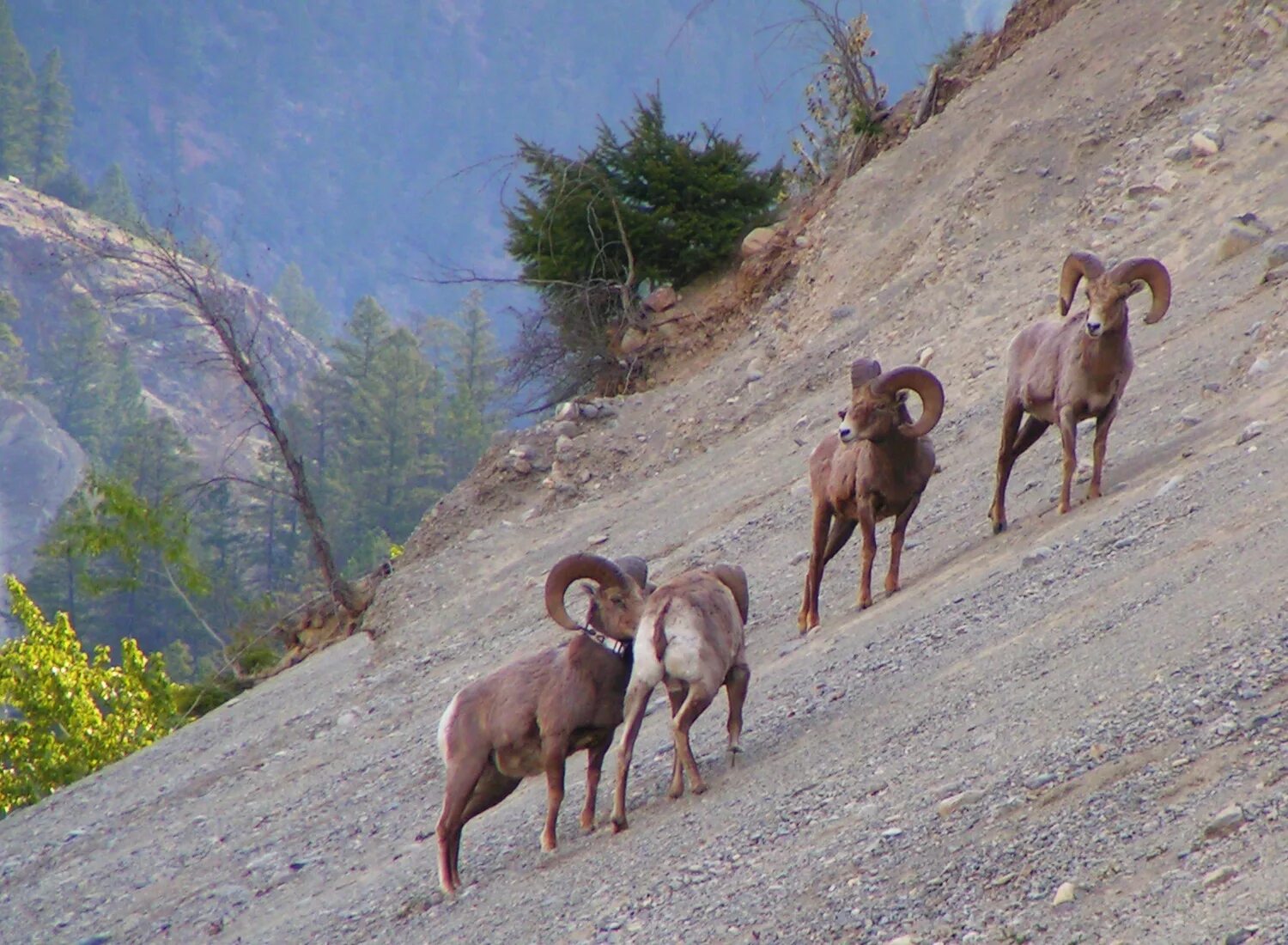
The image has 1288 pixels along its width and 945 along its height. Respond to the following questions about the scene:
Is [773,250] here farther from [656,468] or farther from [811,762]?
[811,762]

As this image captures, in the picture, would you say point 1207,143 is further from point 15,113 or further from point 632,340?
point 15,113

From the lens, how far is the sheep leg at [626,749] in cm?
804

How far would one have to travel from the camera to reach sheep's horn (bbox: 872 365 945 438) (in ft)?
33.5

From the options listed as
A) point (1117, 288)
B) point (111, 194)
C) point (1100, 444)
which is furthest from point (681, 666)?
point (111, 194)

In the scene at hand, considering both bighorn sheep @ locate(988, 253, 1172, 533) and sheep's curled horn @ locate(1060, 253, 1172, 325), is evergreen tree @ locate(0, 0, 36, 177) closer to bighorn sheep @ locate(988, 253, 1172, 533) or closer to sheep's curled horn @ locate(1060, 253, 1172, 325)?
bighorn sheep @ locate(988, 253, 1172, 533)

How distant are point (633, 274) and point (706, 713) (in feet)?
50.7

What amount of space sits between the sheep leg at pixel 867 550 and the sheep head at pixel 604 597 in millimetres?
2555

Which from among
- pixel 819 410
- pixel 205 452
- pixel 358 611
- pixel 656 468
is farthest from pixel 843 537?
pixel 205 452

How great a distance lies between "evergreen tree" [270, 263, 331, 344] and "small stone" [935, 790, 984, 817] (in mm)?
112685

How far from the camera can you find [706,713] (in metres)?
10.0

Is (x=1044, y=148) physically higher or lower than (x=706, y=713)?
higher

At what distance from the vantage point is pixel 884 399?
10258mm

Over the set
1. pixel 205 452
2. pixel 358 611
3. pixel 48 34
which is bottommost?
pixel 358 611

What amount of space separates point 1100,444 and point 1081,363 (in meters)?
0.63
